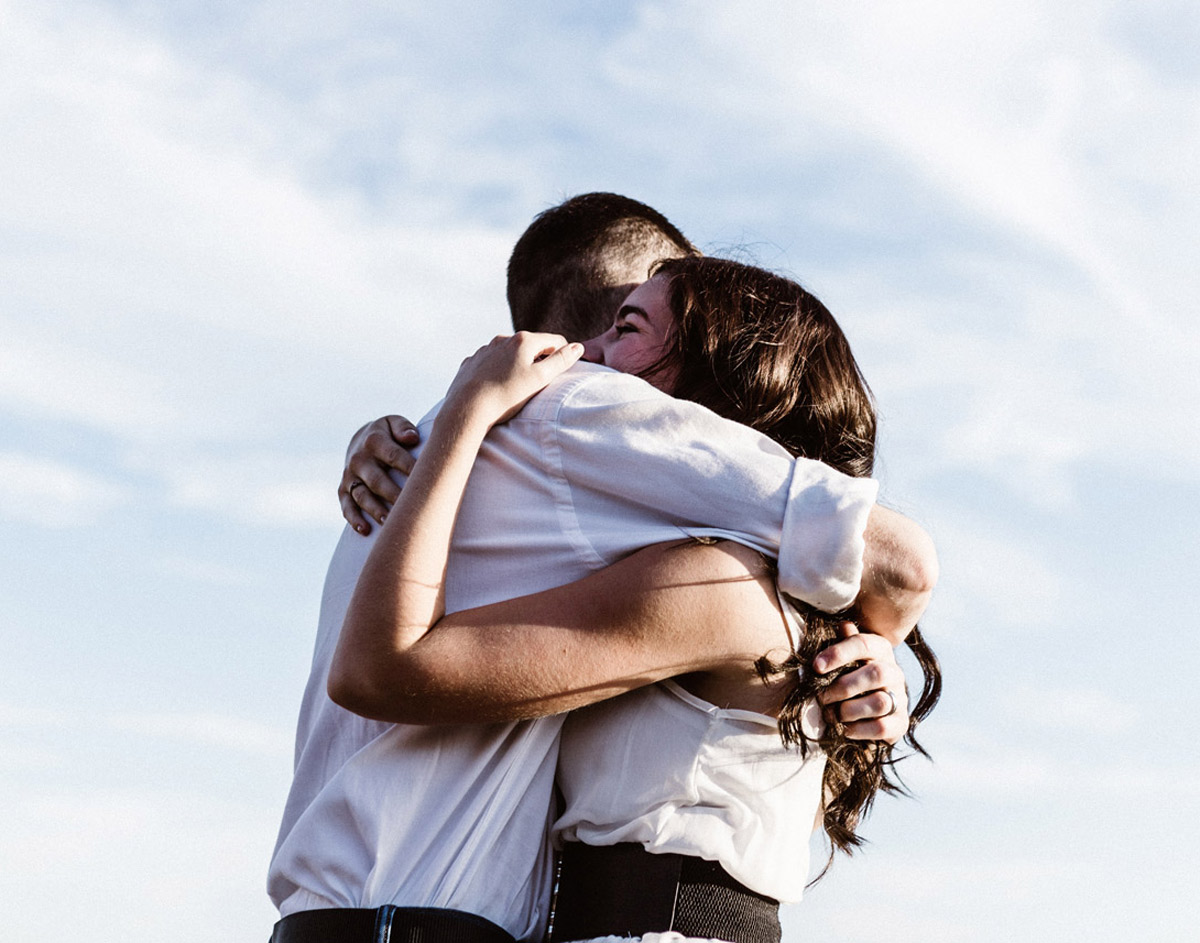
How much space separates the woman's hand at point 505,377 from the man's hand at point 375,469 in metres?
0.25

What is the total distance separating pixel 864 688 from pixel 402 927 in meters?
0.91

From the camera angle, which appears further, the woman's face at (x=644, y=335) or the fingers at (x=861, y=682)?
the woman's face at (x=644, y=335)

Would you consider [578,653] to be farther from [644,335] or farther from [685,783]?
[644,335]

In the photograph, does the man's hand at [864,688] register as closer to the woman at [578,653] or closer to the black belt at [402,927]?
the woman at [578,653]

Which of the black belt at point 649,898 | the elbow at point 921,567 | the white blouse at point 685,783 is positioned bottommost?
the black belt at point 649,898

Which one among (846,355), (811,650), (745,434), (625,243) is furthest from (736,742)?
(625,243)

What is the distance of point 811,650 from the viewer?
2344mm

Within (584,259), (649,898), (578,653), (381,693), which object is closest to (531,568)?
(578,653)

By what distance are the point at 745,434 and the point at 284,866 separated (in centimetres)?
108

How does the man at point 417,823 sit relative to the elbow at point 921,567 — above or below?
below

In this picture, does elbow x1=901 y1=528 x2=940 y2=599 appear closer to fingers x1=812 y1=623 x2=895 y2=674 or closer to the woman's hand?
fingers x1=812 y1=623 x2=895 y2=674

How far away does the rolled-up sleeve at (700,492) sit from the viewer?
87.4 inches

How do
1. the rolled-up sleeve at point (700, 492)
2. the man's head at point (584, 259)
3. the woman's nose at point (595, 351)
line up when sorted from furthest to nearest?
the man's head at point (584, 259) → the woman's nose at point (595, 351) → the rolled-up sleeve at point (700, 492)

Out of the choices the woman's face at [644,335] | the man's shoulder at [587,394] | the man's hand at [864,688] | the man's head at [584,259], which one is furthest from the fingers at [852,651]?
the man's head at [584,259]
